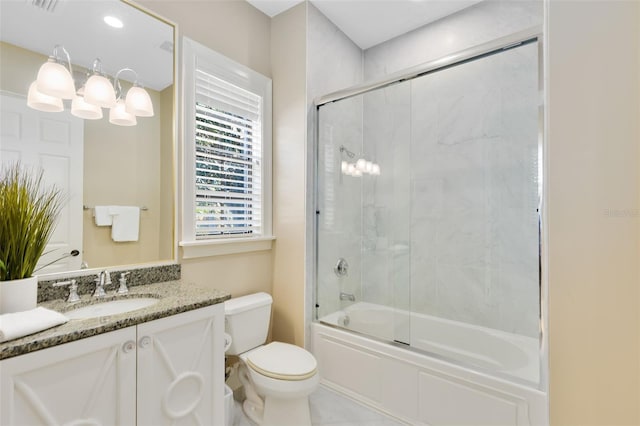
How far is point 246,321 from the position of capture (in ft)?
6.29

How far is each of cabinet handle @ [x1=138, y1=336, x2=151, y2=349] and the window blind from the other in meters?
0.84

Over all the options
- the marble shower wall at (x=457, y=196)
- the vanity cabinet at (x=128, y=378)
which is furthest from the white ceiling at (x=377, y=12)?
the vanity cabinet at (x=128, y=378)

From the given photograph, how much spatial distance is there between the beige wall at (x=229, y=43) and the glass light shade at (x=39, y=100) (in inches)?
27.5

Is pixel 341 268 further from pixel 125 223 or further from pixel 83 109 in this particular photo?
pixel 83 109

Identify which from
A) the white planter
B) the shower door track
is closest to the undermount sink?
the white planter

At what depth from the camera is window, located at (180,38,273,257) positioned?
1.88 metres

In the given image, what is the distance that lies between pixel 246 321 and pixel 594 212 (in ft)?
5.98

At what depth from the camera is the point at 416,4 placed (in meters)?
2.26

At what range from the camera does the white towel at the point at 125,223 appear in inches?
62.2

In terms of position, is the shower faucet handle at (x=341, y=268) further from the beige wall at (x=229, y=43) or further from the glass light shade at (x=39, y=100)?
the glass light shade at (x=39, y=100)

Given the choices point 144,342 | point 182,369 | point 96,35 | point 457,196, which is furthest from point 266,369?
point 96,35

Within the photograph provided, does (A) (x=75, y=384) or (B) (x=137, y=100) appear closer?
(A) (x=75, y=384)

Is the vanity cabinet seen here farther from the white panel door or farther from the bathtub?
the bathtub

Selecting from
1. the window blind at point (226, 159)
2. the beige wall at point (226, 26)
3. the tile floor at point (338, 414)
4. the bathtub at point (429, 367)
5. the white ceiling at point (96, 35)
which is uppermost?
the beige wall at point (226, 26)
